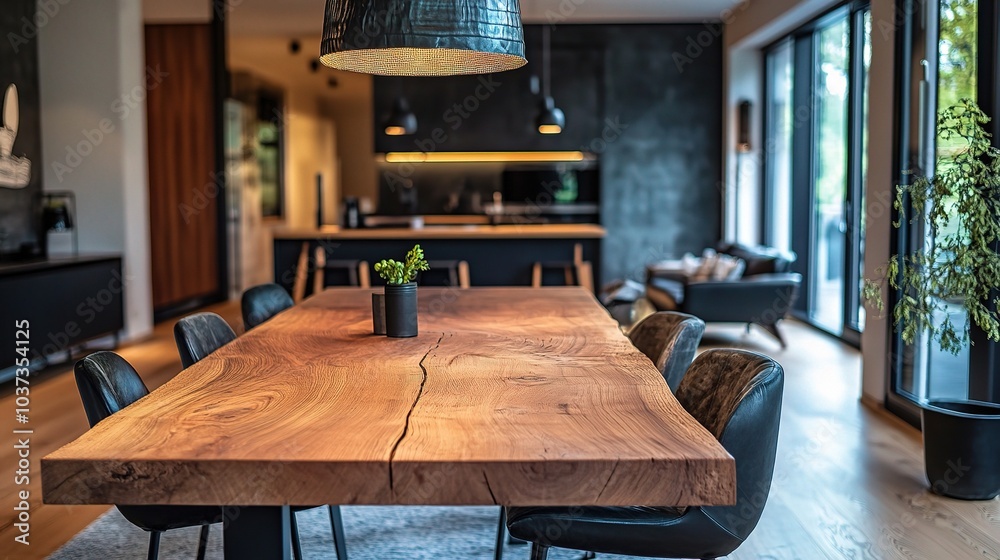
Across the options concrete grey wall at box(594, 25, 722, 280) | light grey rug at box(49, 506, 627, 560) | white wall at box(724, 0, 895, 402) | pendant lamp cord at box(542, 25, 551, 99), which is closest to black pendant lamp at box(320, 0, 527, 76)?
light grey rug at box(49, 506, 627, 560)

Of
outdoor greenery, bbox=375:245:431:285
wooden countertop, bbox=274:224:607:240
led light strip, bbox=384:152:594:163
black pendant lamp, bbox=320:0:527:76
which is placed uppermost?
led light strip, bbox=384:152:594:163

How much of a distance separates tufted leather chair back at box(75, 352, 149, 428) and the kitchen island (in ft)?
18.4

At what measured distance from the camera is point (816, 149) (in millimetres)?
8445

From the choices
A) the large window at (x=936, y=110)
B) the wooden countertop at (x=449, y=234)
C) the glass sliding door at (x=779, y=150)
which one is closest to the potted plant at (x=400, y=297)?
the large window at (x=936, y=110)

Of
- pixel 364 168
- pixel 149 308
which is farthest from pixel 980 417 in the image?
pixel 364 168

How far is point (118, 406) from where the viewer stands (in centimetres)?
236

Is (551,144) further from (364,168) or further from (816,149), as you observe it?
(364,168)

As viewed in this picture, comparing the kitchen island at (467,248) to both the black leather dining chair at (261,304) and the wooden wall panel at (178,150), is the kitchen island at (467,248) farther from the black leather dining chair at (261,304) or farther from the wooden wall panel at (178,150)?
the black leather dining chair at (261,304)

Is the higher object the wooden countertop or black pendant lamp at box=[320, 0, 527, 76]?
black pendant lamp at box=[320, 0, 527, 76]

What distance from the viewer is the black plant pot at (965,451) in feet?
11.9

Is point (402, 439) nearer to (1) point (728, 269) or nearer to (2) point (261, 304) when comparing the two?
(2) point (261, 304)

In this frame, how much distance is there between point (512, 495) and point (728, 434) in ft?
2.19

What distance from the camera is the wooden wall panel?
9.70 m

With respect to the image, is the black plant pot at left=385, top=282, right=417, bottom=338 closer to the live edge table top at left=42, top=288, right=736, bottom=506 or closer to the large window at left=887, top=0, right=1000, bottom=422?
the live edge table top at left=42, top=288, right=736, bottom=506
